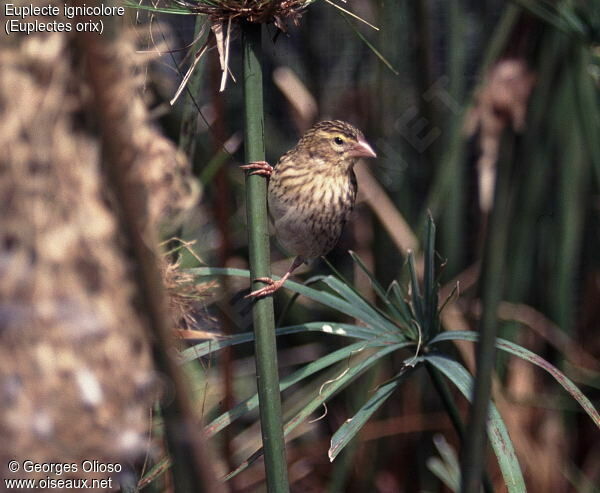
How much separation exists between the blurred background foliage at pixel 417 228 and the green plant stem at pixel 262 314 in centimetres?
101

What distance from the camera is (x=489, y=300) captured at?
667 mm

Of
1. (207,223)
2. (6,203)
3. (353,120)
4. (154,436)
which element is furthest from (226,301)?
(6,203)

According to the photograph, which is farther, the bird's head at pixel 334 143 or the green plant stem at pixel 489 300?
the bird's head at pixel 334 143

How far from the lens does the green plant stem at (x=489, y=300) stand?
65 centimetres

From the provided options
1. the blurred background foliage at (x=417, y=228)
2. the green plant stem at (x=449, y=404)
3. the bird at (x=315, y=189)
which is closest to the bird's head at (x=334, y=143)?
the bird at (x=315, y=189)

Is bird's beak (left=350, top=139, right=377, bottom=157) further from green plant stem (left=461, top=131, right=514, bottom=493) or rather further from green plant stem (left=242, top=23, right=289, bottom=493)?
green plant stem (left=461, top=131, right=514, bottom=493)

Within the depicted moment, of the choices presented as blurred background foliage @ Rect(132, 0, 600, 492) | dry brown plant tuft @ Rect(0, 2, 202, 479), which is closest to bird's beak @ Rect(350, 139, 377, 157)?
blurred background foliage @ Rect(132, 0, 600, 492)

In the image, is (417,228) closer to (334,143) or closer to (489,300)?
(334,143)

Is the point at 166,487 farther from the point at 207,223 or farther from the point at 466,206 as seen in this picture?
the point at 466,206

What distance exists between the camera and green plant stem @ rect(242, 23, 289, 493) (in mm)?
991

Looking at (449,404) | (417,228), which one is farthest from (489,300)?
(417,228)

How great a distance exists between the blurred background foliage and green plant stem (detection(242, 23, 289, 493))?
1.01 m

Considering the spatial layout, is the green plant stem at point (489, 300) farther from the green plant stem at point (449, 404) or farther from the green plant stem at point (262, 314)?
the green plant stem at point (449, 404)

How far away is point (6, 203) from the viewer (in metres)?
1.04
